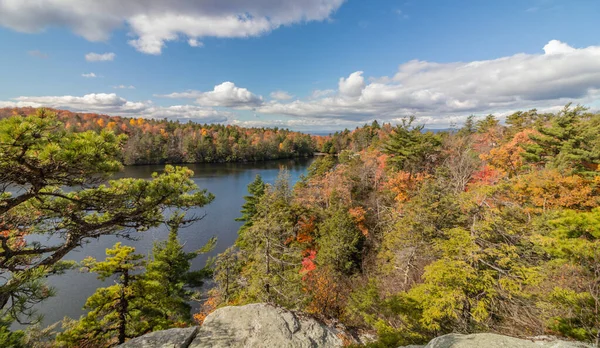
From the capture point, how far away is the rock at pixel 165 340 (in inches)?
261

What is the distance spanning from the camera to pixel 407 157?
23.8 m

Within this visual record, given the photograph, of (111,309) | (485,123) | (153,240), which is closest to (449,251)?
(111,309)

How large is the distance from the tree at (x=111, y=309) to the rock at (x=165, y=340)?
2375 millimetres

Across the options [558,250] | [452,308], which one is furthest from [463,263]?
[558,250]

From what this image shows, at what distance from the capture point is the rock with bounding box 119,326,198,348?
6.62 m

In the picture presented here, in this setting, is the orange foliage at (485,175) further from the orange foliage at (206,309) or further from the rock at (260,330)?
the orange foliage at (206,309)

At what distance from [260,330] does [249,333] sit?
32cm

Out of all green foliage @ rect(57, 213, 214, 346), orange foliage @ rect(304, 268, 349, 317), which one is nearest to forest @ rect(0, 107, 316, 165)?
green foliage @ rect(57, 213, 214, 346)

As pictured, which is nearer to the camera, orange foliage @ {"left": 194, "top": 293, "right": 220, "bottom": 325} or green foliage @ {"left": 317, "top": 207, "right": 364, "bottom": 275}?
orange foliage @ {"left": 194, "top": 293, "right": 220, "bottom": 325}

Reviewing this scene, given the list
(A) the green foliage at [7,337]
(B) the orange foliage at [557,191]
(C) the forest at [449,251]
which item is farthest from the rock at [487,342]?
(B) the orange foliage at [557,191]

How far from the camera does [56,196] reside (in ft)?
17.8

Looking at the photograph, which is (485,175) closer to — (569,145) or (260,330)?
(569,145)

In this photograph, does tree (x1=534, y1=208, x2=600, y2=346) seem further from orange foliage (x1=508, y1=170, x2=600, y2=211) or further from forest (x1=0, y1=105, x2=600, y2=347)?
Result: orange foliage (x1=508, y1=170, x2=600, y2=211)

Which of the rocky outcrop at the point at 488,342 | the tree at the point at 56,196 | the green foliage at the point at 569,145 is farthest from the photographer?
the green foliage at the point at 569,145
